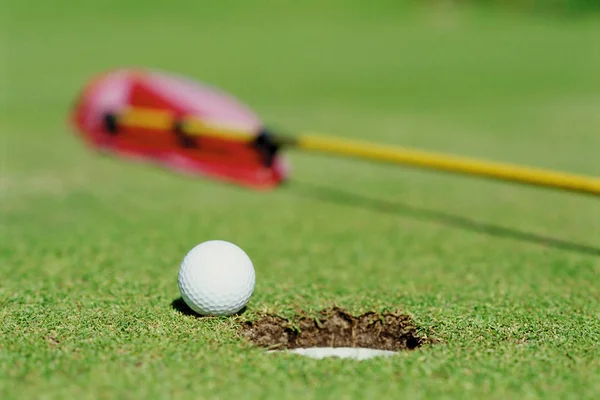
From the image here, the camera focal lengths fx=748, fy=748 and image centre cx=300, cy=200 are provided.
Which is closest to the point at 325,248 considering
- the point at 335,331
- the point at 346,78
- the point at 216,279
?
the point at 335,331

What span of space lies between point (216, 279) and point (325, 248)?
1.42m

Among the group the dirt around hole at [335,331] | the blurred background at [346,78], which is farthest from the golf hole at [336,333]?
the blurred background at [346,78]

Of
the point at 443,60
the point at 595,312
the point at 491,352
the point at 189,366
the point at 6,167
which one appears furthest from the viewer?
the point at 443,60

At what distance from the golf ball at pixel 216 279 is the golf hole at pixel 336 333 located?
13cm

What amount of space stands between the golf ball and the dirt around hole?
0.44 ft

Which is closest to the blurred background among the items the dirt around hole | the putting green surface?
the putting green surface

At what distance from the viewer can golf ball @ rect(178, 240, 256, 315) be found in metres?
3.19

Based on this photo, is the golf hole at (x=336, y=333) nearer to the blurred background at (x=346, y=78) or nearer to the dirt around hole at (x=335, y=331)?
the dirt around hole at (x=335, y=331)

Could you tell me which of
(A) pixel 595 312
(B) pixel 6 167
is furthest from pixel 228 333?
(B) pixel 6 167

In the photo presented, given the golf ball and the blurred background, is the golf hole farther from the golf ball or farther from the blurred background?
the blurred background

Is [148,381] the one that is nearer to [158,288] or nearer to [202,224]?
[158,288]

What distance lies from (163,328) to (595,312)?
1.92 meters

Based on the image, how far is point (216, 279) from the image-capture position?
324cm

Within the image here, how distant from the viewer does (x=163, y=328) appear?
3.09 m
